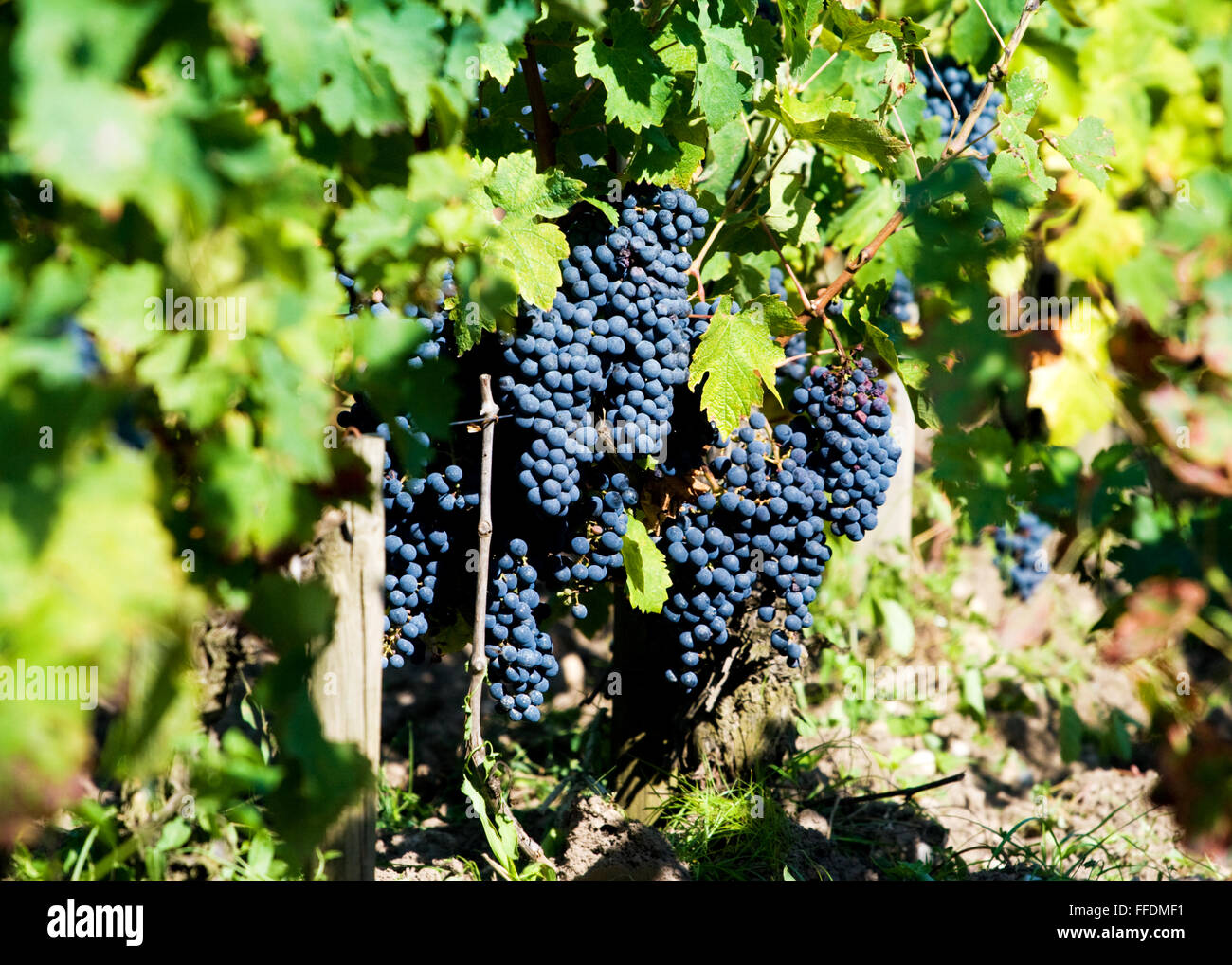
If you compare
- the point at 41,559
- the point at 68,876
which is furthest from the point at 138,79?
the point at 68,876

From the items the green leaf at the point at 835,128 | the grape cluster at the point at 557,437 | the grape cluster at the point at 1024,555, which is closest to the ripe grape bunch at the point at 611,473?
the grape cluster at the point at 557,437

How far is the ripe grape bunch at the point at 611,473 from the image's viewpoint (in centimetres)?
203

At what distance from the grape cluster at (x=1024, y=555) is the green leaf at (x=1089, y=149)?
7.50 feet

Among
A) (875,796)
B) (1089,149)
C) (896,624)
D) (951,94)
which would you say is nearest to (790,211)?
(1089,149)

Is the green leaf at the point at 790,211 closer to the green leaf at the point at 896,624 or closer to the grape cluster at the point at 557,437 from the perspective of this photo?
the grape cluster at the point at 557,437

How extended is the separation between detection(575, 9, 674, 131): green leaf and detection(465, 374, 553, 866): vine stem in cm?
56

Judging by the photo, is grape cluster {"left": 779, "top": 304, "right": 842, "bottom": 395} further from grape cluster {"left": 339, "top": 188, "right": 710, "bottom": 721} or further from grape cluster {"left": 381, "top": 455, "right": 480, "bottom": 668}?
grape cluster {"left": 381, "top": 455, "right": 480, "bottom": 668}

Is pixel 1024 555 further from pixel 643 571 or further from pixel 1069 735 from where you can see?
pixel 643 571

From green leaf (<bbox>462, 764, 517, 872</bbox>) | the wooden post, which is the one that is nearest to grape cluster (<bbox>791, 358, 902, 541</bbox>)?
green leaf (<bbox>462, 764, 517, 872</bbox>)

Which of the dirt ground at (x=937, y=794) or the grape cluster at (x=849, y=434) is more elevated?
the grape cluster at (x=849, y=434)

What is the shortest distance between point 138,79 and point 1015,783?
10.5 feet

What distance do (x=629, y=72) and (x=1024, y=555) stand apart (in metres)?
3.08

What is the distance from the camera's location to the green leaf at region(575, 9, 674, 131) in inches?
76.0
